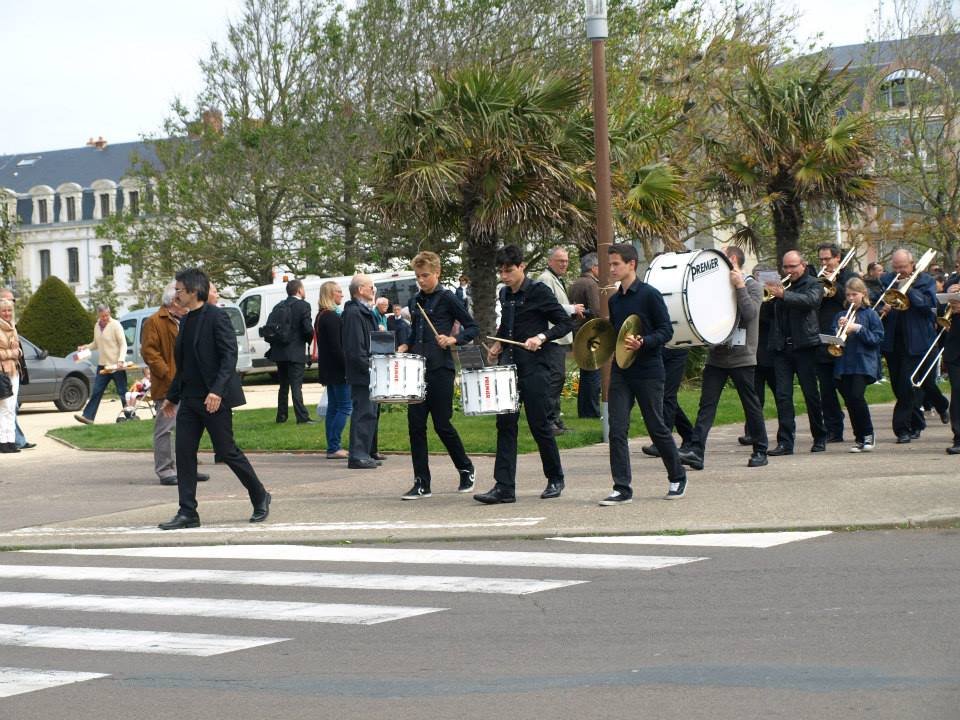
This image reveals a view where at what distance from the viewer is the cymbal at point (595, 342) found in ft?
38.0

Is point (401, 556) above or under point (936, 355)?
under

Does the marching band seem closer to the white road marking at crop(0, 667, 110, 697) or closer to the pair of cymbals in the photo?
the pair of cymbals

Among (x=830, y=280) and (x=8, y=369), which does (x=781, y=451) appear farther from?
(x=8, y=369)

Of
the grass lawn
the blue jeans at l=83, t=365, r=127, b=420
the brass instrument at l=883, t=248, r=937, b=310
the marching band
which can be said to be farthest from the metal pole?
the blue jeans at l=83, t=365, r=127, b=420

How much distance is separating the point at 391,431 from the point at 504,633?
10.6 metres

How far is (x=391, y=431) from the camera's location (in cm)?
1773

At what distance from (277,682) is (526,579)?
8.32 feet

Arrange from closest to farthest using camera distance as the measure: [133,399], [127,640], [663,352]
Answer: [127,640] → [663,352] → [133,399]

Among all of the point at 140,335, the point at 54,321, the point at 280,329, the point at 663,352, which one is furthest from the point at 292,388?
the point at 54,321

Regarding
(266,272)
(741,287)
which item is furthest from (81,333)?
(741,287)

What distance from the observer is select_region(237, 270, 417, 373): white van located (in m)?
34.4

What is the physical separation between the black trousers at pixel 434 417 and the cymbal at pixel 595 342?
1.03 meters

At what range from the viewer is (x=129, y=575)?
9453mm

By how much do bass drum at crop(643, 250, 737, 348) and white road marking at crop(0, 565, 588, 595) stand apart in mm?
4448
